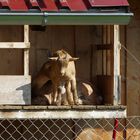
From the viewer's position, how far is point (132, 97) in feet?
23.4

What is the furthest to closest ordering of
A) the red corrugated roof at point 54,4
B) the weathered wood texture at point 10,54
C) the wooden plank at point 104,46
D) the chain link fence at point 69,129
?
the chain link fence at point 69,129
the weathered wood texture at point 10,54
the wooden plank at point 104,46
the red corrugated roof at point 54,4

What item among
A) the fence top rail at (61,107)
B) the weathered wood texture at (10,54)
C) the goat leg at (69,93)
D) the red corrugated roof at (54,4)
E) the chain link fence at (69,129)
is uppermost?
the red corrugated roof at (54,4)

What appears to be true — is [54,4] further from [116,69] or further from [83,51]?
[83,51]

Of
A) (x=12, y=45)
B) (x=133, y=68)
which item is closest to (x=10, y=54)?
(x=12, y=45)

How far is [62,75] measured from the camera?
19.8 ft

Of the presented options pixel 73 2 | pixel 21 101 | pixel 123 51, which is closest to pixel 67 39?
pixel 123 51

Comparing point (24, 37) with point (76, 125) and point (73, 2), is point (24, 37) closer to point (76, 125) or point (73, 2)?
point (73, 2)

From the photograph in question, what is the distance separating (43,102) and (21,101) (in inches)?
11.3

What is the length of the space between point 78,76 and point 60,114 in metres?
1.08

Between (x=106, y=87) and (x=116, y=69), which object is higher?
(x=116, y=69)

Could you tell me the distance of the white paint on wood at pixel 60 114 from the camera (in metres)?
5.93

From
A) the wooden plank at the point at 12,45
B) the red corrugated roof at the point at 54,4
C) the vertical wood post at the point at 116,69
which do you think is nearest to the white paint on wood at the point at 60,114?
the vertical wood post at the point at 116,69

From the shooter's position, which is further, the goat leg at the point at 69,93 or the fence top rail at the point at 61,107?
the goat leg at the point at 69,93

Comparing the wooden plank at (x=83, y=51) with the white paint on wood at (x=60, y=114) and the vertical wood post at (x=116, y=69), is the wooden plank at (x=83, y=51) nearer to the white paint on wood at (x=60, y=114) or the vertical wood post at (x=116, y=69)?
the vertical wood post at (x=116, y=69)
